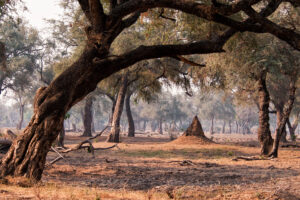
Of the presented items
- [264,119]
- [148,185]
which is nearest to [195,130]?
[264,119]

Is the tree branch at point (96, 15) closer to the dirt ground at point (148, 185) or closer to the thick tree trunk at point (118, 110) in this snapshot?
the dirt ground at point (148, 185)

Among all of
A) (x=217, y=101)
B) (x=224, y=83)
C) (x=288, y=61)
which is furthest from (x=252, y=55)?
(x=217, y=101)

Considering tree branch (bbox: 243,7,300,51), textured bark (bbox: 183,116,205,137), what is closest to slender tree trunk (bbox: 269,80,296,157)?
tree branch (bbox: 243,7,300,51)

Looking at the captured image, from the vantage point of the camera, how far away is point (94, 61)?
7.98m

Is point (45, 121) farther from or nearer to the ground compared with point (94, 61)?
nearer to the ground

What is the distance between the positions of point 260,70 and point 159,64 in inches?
443

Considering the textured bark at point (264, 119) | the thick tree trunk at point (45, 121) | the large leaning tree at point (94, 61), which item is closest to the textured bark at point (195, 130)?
the textured bark at point (264, 119)

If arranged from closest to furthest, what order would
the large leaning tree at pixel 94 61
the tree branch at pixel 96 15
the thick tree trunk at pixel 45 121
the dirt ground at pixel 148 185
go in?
1. the dirt ground at pixel 148 185
2. the thick tree trunk at pixel 45 121
3. the large leaning tree at pixel 94 61
4. the tree branch at pixel 96 15

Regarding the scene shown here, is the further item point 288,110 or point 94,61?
point 288,110

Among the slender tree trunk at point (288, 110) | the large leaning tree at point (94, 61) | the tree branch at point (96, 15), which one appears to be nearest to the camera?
the large leaning tree at point (94, 61)

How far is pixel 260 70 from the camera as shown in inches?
632

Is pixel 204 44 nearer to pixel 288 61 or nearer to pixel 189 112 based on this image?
pixel 288 61

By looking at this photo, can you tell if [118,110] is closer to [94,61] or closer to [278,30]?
[94,61]

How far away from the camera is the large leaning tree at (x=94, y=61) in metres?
7.30
